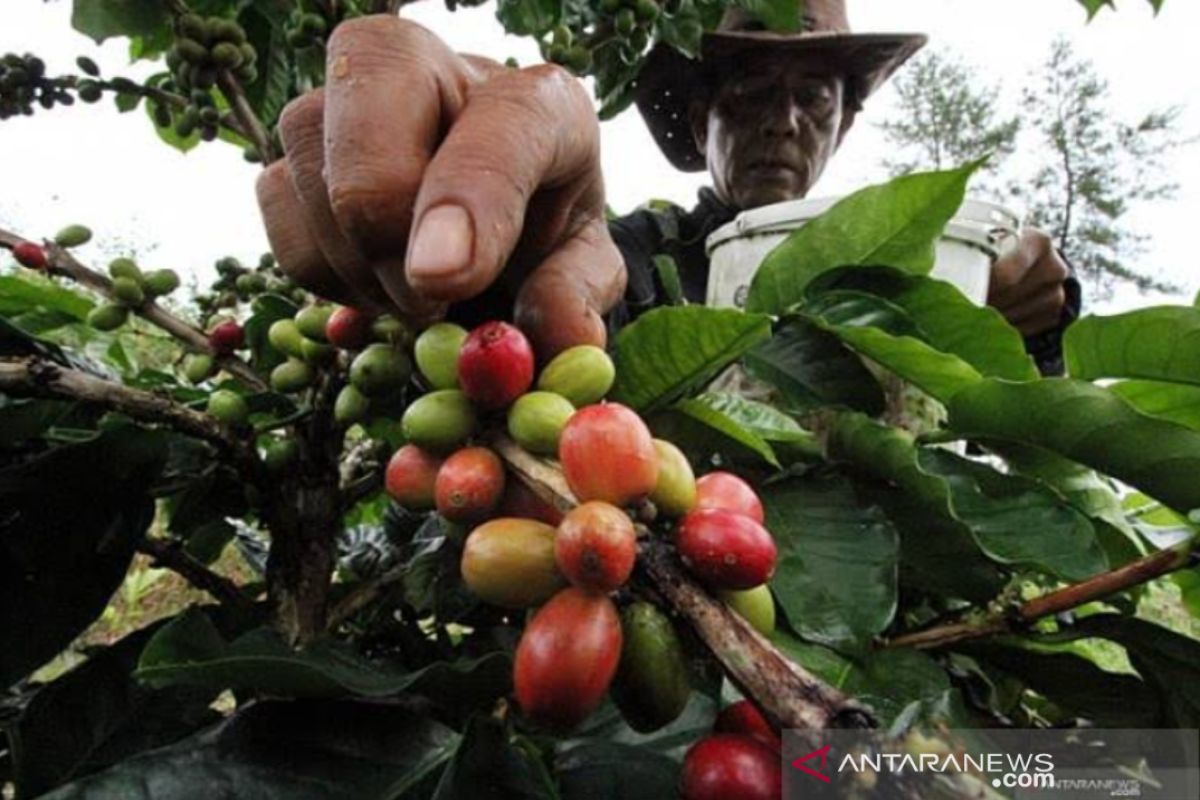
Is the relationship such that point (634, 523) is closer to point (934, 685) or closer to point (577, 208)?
point (934, 685)

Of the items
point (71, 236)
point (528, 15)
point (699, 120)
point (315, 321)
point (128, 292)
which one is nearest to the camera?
point (315, 321)

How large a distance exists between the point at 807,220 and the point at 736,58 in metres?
1.37

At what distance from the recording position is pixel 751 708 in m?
0.41

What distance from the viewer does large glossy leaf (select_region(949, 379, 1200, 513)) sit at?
23.6 inches

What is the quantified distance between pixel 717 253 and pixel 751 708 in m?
0.73

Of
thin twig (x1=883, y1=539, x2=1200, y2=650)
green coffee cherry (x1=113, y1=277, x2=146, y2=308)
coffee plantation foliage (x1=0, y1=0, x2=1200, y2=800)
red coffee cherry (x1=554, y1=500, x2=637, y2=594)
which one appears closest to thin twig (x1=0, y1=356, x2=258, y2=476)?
coffee plantation foliage (x1=0, y1=0, x2=1200, y2=800)

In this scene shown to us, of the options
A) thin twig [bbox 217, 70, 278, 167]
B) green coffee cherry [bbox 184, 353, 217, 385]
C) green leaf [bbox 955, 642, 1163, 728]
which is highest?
thin twig [bbox 217, 70, 278, 167]

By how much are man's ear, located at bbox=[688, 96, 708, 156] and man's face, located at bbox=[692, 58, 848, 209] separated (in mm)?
136

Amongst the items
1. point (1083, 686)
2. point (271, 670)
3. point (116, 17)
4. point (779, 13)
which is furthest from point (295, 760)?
point (779, 13)

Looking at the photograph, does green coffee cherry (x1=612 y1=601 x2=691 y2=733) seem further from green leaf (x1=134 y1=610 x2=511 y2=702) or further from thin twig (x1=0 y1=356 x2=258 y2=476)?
thin twig (x1=0 y1=356 x2=258 y2=476)

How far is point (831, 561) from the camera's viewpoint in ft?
1.98

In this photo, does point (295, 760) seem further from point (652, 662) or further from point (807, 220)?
point (807, 220)

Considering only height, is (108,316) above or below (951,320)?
above

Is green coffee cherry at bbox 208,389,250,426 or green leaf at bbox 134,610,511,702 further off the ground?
green coffee cherry at bbox 208,389,250,426
